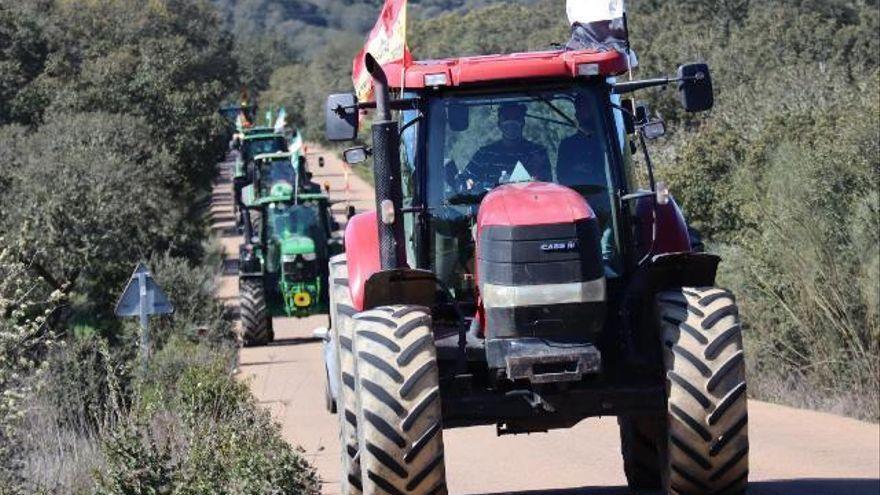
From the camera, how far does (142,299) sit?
16.8 metres

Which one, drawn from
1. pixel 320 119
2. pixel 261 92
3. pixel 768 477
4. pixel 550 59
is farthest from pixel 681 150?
pixel 261 92

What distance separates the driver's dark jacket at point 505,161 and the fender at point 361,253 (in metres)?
0.65

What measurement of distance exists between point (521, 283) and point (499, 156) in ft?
4.00

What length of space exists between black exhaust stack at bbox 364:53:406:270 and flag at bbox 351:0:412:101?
2.15 feet

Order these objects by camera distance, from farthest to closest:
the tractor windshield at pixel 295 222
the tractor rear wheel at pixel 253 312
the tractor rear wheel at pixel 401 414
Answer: the tractor windshield at pixel 295 222, the tractor rear wheel at pixel 253 312, the tractor rear wheel at pixel 401 414

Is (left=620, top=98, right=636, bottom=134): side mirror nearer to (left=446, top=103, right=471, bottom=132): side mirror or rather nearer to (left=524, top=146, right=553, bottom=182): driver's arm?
(left=524, top=146, right=553, bottom=182): driver's arm

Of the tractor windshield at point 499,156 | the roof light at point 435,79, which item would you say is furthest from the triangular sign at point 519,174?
the roof light at point 435,79

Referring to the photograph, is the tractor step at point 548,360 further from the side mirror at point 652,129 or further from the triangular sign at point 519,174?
the side mirror at point 652,129

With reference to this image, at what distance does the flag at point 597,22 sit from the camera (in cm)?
1000

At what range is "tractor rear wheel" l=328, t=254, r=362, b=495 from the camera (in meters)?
8.77

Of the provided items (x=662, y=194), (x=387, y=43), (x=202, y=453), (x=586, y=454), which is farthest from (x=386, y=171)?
(x=586, y=454)

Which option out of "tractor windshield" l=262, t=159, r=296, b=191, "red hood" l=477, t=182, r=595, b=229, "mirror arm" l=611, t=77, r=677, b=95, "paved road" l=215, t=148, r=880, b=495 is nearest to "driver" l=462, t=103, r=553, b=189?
"red hood" l=477, t=182, r=595, b=229

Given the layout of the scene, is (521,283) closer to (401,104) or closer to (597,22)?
(401,104)

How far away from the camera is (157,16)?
5041 cm
